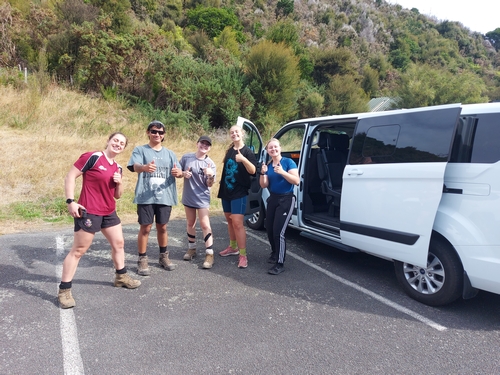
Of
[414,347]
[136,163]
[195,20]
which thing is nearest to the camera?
[414,347]

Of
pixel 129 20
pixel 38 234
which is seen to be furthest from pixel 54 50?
pixel 38 234

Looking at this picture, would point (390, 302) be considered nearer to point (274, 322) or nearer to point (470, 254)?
point (470, 254)

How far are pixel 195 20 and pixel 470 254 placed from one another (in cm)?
4550

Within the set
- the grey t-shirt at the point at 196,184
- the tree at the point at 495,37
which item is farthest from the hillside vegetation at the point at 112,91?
the tree at the point at 495,37

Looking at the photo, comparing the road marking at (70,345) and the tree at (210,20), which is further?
the tree at (210,20)

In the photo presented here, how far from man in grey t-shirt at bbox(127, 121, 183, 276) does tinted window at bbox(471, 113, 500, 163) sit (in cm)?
305

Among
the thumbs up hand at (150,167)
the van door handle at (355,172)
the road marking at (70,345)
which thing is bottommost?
the road marking at (70,345)

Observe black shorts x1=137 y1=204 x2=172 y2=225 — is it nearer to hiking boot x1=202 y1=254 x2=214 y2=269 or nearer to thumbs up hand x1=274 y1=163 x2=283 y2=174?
hiking boot x1=202 y1=254 x2=214 y2=269

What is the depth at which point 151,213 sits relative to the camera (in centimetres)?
405

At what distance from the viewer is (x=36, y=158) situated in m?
8.97

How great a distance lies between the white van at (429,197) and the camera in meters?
3.06

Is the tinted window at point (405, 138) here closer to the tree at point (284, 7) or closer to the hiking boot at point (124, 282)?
the hiking boot at point (124, 282)

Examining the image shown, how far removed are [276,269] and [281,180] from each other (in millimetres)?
1121

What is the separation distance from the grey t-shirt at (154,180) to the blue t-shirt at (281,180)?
123cm
